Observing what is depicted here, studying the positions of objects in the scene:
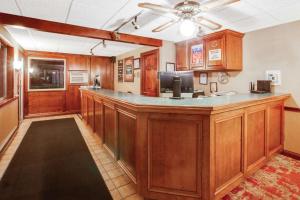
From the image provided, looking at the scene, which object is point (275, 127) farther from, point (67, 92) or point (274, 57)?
point (67, 92)

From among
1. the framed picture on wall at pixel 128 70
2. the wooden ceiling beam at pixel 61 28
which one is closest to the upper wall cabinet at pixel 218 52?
the wooden ceiling beam at pixel 61 28

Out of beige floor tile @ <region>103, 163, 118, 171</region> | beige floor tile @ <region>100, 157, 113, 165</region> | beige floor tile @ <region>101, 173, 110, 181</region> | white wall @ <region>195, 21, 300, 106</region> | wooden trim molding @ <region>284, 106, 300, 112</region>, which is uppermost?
white wall @ <region>195, 21, 300, 106</region>

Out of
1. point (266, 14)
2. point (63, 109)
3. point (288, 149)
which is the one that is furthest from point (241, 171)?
point (63, 109)

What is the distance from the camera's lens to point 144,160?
1.94m

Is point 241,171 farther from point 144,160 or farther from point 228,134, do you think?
point 144,160

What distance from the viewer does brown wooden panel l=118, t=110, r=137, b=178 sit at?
212cm

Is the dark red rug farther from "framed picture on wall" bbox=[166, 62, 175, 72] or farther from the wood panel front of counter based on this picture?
"framed picture on wall" bbox=[166, 62, 175, 72]

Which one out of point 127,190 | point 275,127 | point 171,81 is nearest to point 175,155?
point 127,190

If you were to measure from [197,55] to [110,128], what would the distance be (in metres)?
2.66

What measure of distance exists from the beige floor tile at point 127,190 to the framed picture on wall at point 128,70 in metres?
4.60

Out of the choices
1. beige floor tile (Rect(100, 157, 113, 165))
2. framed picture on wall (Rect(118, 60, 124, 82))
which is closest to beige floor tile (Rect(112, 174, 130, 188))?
beige floor tile (Rect(100, 157, 113, 165))

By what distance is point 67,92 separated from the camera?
279 inches

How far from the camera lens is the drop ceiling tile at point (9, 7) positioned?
8.33 ft

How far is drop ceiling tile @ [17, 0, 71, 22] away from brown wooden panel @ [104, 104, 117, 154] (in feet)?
5.34
